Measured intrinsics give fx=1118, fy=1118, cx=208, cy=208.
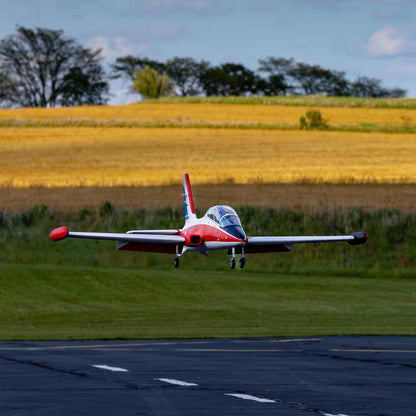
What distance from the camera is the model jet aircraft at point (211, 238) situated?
2877 centimetres

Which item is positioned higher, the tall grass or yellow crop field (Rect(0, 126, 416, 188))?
yellow crop field (Rect(0, 126, 416, 188))

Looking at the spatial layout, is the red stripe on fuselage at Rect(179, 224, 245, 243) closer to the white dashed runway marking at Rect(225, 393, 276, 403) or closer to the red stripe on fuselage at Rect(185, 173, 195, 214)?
the red stripe on fuselage at Rect(185, 173, 195, 214)

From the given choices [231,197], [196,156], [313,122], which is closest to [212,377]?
[231,197]

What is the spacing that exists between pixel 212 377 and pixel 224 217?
15015 millimetres

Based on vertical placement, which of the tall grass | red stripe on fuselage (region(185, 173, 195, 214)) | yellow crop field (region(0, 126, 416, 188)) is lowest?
the tall grass

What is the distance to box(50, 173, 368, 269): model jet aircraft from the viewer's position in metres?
28.8

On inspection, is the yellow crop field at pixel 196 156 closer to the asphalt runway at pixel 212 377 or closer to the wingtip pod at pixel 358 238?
the asphalt runway at pixel 212 377

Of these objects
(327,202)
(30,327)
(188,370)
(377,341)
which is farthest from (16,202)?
(188,370)

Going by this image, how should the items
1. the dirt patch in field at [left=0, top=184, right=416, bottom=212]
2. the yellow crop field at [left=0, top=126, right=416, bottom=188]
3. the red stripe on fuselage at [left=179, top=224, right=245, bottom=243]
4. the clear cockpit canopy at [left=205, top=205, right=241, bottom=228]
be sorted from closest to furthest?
the red stripe on fuselage at [left=179, top=224, right=245, bottom=243], the clear cockpit canopy at [left=205, top=205, right=241, bottom=228], the dirt patch in field at [left=0, top=184, right=416, bottom=212], the yellow crop field at [left=0, top=126, right=416, bottom=188]

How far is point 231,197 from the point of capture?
112125 mm

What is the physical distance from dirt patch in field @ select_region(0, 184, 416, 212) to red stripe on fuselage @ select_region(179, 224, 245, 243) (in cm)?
6759

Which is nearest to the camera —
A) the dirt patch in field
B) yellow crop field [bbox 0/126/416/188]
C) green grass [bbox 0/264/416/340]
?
green grass [bbox 0/264/416/340]

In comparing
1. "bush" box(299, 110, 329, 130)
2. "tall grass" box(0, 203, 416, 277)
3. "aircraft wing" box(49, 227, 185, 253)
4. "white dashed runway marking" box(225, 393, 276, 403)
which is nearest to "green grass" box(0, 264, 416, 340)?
"tall grass" box(0, 203, 416, 277)

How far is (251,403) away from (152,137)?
136 meters
